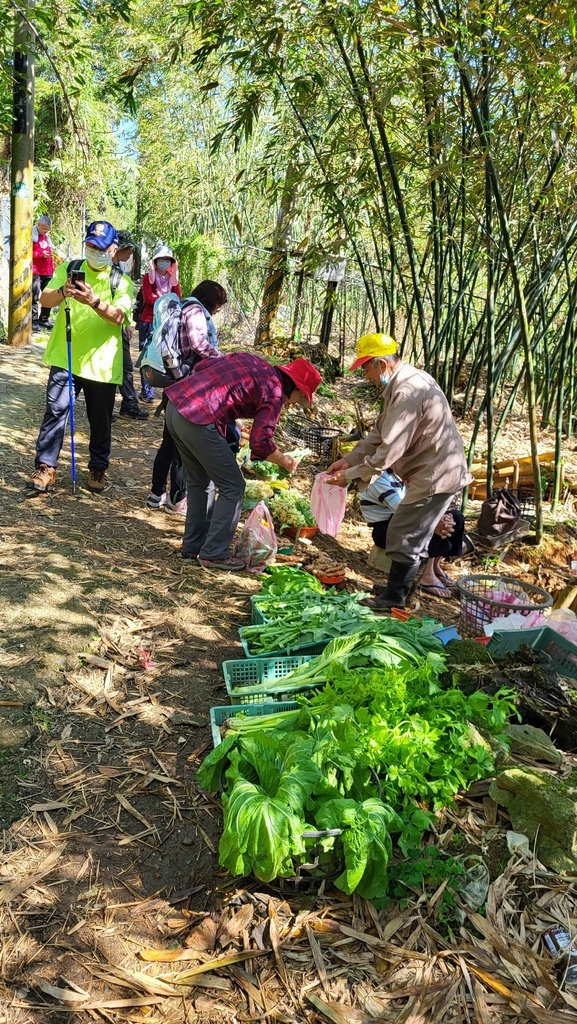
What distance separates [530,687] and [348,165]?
4529 mm

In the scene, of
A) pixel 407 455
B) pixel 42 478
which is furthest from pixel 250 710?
pixel 42 478

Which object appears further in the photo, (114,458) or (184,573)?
(114,458)

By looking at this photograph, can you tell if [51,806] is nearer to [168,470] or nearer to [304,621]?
[304,621]

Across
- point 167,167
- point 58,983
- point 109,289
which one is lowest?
point 58,983

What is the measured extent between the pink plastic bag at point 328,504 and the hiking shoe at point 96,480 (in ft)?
5.44

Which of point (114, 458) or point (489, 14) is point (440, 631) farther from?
point (114, 458)

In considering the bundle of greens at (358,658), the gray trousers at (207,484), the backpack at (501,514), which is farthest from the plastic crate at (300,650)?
the backpack at (501,514)

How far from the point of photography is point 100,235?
4.50m

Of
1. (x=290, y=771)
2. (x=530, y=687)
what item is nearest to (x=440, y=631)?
(x=530, y=687)

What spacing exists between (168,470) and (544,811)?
3.75m

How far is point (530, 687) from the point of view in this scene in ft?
9.22

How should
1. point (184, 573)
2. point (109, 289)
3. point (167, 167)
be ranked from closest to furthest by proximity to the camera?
point (184, 573) → point (109, 289) → point (167, 167)

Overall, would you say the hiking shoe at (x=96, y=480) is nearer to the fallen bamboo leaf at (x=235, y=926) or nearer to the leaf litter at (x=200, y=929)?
the leaf litter at (x=200, y=929)

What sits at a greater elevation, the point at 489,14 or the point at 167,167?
the point at 167,167
